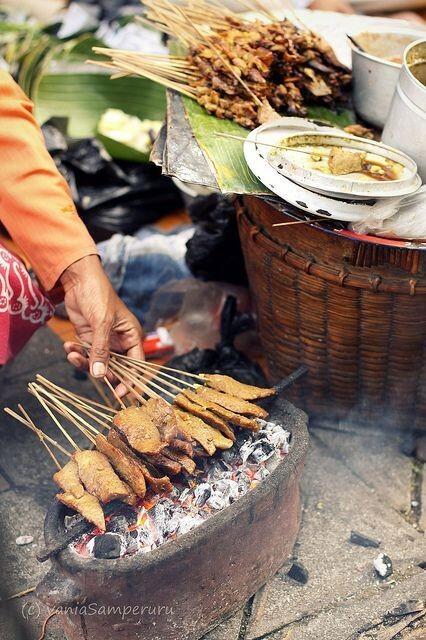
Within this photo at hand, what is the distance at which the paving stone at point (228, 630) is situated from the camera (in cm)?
286

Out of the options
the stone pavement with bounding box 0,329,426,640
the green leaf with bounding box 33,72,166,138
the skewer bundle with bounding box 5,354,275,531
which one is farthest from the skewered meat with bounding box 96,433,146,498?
the green leaf with bounding box 33,72,166,138

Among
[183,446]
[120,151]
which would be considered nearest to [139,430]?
[183,446]

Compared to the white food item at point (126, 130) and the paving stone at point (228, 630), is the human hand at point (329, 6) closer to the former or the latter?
the white food item at point (126, 130)

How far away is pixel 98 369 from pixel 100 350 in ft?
0.32

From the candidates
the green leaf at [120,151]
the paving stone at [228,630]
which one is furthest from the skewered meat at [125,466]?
the green leaf at [120,151]

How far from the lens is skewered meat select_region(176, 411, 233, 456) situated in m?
2.75

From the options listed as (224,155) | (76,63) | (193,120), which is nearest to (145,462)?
(224,155)

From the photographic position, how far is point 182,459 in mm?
2742

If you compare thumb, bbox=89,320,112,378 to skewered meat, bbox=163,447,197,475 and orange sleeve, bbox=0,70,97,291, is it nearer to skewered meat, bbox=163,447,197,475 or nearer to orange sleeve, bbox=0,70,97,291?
orange sleeve, bbox=0,70,97,291

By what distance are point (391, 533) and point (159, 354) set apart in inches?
72.7

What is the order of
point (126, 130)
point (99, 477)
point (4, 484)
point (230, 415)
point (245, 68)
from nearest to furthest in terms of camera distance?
point (99, 477) → point (230, 415) → point (245, 68) → point (4, 484) → point (126, 130)

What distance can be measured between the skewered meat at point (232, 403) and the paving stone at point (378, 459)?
95 centimetres

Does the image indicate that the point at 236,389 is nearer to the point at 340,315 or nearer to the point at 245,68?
the point at 340,315

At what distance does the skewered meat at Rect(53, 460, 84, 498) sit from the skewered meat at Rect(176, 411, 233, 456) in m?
0.44
